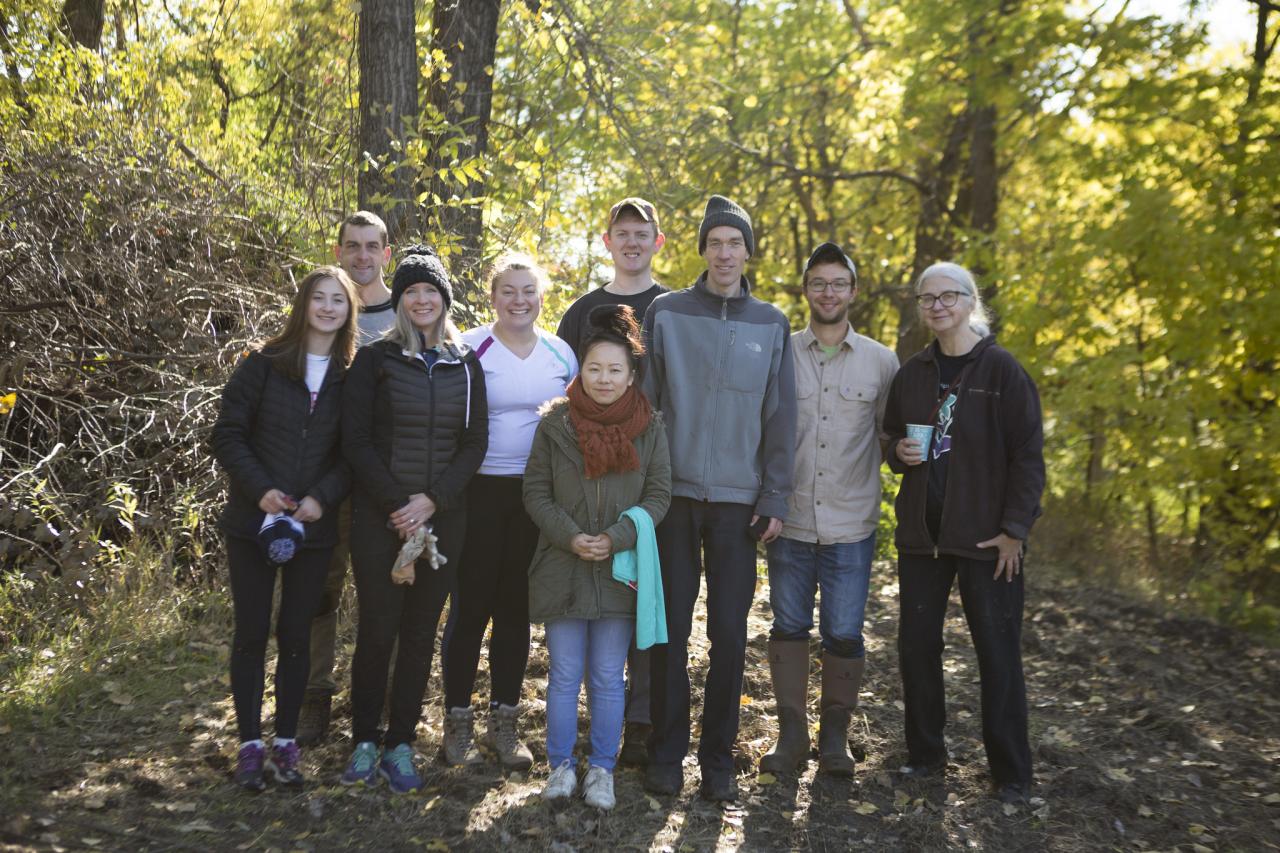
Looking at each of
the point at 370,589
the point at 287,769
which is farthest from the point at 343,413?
the point at 287,769

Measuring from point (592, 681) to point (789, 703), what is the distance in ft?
3.39

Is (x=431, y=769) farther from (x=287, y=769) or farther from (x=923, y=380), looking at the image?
(x=923, y=380)

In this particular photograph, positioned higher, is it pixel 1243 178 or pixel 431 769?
pixel 1243 178

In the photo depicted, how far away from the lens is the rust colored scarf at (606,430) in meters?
3.85

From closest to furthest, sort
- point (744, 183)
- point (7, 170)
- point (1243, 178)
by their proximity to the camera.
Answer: point (7, 170)
point (1243, 178)
point (744, 183)

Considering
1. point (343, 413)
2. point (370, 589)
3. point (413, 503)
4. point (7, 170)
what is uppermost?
point (7, 170)

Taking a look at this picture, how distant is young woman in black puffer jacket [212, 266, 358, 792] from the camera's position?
12.3 feet

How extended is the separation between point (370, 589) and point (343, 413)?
0.67m

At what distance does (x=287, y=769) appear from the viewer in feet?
12.7

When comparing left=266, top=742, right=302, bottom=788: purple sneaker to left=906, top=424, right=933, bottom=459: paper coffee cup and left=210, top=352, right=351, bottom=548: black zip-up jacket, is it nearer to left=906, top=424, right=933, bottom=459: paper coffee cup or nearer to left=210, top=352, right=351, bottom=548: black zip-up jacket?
left=210, top=352, right=351, bottom=548: black zip-up jacket

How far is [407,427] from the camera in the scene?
3.89 m

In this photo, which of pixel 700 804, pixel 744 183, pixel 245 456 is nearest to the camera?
pixel 245 456

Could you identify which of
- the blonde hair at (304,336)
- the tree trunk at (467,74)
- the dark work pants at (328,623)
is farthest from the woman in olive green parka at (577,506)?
the tree trunk at (467,74)

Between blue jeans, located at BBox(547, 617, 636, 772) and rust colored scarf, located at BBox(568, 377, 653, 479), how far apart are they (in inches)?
23.3
